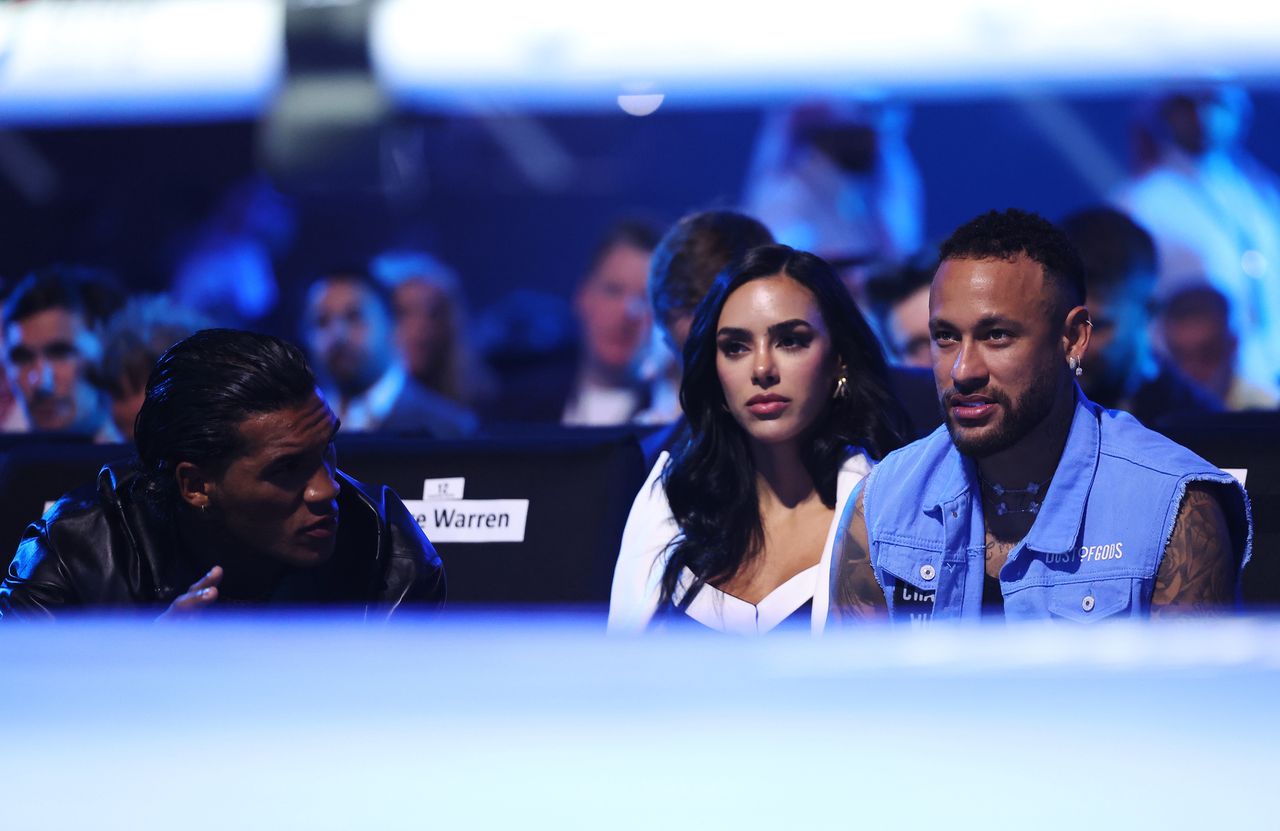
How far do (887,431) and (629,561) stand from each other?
496mm

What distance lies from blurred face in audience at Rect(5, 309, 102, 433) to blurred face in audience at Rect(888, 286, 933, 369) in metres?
2.00

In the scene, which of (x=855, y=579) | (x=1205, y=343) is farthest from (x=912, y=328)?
(x=855, y=579)

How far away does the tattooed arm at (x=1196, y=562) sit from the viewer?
182 cm

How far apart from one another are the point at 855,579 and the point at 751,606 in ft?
0.96

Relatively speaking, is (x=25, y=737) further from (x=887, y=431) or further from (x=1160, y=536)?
(x=887, y=431)

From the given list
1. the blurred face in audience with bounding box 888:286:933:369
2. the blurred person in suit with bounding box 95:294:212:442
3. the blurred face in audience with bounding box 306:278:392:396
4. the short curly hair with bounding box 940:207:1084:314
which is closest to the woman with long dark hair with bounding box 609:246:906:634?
the short curly hair with bounding box 940:207:1084:314

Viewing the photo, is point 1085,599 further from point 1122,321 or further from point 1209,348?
point 1209,348

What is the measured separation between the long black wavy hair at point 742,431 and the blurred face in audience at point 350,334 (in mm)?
2145

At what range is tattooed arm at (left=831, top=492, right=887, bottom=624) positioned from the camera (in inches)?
82.8

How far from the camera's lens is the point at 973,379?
1.99 meters

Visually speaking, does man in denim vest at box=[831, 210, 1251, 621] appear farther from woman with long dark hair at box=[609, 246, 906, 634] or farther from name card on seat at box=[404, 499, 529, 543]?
name card on seat at box=[404, 499, 529, 543]

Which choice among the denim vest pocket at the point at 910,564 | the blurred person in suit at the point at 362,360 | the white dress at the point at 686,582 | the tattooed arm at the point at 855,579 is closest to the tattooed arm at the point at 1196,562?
the denim vest pocket at the point at 910,564

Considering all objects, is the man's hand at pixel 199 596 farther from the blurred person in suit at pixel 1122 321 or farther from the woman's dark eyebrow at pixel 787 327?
the blurred person in suit at pixel 1122 321

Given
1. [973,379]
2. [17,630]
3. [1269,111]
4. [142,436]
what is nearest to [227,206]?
[1269,111]
